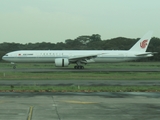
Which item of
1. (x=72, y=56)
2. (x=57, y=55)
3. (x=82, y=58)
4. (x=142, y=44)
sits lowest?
(x=82, y=58)

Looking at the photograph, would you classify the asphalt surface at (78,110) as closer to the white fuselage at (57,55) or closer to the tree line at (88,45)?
Answer: the white fuselage at (57,55)

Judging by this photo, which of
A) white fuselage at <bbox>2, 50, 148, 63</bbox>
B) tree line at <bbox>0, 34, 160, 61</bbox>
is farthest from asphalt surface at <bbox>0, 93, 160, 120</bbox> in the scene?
tree line at <bbox>0, 34, 160, 61</bbox>

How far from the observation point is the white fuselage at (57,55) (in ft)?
164

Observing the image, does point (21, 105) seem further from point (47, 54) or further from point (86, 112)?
Result: point (47, 54)

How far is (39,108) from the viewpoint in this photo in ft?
39.8

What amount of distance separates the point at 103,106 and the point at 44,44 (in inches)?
4738

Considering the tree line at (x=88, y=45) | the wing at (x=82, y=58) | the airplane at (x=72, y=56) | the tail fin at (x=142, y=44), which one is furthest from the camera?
the tree line at (x=88, y=45)

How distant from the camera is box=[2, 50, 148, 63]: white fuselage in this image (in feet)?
164

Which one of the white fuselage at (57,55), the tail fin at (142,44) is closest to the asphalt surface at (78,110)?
the white fuselage at (57,55)

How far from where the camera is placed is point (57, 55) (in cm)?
5038

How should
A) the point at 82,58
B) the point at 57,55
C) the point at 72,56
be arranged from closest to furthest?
the point at 82,58 → the point at 57,55 → the point at 72,56

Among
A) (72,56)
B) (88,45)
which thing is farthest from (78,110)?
(88,45)

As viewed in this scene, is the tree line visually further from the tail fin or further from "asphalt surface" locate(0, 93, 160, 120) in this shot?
"asphalt surface" locate(0, 93, 160, 120)

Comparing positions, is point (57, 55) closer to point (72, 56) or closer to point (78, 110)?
point (72, 56)
